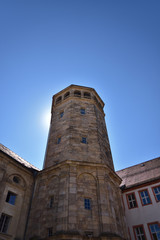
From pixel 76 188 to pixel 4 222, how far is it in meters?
6.63

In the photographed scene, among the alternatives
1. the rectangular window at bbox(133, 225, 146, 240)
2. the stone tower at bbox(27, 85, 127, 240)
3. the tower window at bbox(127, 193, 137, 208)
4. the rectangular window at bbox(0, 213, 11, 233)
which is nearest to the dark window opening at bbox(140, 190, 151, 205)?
the tower window at bbox(127, 193, 137, 208)

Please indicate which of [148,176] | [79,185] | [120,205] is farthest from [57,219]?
[148,176]

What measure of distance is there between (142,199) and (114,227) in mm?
7801

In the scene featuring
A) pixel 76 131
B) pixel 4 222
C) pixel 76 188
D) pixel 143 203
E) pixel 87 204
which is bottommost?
pixel 4 222

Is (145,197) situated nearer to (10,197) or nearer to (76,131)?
(76,131)

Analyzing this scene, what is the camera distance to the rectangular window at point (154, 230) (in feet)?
61.2

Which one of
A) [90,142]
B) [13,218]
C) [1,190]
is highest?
[90,142]

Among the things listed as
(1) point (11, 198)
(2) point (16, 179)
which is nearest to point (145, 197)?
(2) point (16, 179)

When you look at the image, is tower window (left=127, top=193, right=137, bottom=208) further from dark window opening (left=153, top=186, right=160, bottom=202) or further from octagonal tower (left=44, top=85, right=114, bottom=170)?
octagonal tower (left=44, top=85, right=114, bottom=170)

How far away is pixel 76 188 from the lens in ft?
54.6

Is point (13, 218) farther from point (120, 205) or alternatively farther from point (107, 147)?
point (107, 147)

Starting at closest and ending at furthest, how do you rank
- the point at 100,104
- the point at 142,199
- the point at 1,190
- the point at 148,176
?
1. the point at 1,190
2. the point at 142,199
3. the point at 148,176
4. the point at 100,104

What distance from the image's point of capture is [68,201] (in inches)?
611

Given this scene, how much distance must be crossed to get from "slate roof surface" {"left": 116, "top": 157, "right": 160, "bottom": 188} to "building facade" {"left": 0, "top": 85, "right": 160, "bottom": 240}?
1.09 metres
